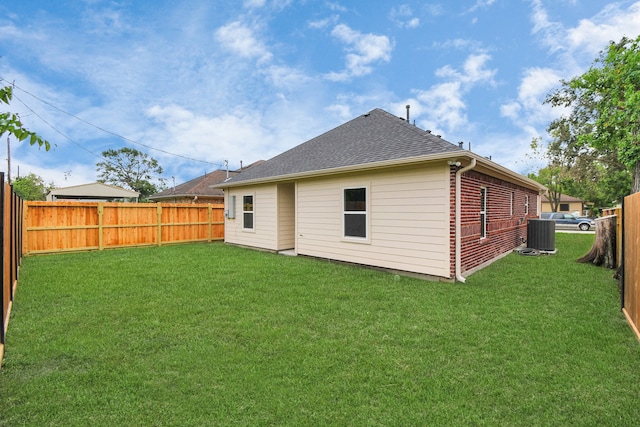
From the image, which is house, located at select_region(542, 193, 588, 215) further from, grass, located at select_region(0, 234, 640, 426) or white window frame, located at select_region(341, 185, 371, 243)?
grass, located at select_region(0, 234, 640, 426)

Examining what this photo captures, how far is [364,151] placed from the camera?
8.60 metres

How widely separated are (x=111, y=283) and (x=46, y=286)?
109 centimetres

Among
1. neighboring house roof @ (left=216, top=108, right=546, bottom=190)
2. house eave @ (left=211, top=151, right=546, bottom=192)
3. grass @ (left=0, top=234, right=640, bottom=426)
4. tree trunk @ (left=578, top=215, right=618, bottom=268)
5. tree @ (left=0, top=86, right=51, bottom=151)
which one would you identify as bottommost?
grass @ (left=0, top=234, right=640, bottom=426)

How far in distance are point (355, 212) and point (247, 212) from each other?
17.5 feet

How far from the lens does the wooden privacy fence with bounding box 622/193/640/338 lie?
12.8ft

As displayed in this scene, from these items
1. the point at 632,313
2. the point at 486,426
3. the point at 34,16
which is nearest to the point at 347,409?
the point at 486,426

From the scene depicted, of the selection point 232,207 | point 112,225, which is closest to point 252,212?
point 232,207

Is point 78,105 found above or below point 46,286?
above

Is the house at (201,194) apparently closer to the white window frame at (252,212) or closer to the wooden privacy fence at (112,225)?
the wooden privacy fence at (112,225)

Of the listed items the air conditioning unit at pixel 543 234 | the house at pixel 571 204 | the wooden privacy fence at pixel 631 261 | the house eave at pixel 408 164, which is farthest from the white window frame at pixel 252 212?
the house at pixel 571 204

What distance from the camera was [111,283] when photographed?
6.50 m

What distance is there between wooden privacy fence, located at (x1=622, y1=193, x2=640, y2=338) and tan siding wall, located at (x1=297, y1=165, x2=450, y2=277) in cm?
258

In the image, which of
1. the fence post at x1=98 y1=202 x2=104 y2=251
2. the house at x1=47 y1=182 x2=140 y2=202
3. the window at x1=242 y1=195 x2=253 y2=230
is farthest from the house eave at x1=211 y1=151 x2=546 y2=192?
the house at x1=47 y1=182 x2=140 y2=202

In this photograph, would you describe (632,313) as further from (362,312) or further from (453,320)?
(362,312)
